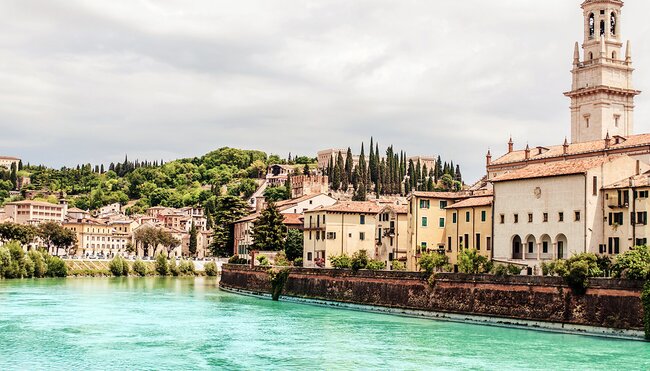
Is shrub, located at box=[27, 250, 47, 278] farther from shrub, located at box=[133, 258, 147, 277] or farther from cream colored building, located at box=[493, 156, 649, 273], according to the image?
cream colored building, located at box=[493, 156, 649, 273]

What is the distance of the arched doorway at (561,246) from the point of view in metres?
43.8

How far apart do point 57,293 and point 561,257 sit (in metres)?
34.9

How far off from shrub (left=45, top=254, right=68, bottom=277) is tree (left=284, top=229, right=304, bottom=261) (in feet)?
99.5

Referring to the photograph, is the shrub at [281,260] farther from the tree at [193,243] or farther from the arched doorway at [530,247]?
the tree at [193,243]

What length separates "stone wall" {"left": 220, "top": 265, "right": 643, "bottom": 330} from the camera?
35.8 metres

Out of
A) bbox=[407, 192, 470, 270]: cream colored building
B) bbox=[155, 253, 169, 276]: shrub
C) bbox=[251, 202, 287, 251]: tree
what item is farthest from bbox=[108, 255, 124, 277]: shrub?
bbox=[407, 192, 470, 270]: cream colored building

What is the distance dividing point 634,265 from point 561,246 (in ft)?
29.2

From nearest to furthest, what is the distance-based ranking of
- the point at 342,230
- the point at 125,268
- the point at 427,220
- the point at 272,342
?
the point at 272,342
the point at 427,220
the point at 342,230
the point at 125,268

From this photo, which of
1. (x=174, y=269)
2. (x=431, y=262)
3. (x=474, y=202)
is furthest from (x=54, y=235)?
(x=431, y=262)

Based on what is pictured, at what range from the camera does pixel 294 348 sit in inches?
1302

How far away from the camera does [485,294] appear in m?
41.8

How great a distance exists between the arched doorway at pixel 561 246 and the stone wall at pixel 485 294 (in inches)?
180

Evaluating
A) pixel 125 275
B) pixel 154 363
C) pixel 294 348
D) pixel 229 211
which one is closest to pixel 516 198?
pixel 294 348

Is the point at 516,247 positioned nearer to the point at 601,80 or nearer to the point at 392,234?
the point at 392,234
